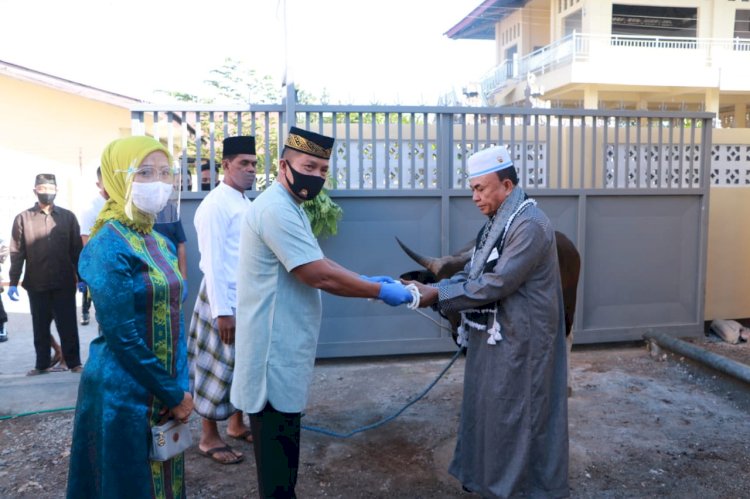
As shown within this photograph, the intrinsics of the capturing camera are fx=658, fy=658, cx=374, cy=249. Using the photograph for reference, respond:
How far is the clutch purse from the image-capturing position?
91.4 inches

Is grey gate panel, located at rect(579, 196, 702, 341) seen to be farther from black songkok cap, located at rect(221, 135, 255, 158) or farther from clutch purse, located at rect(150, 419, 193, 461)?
clutch purse, located at rect(150, 419, 193, 461)

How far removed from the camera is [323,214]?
5789 mm

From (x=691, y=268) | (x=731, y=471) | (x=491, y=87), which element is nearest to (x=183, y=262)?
(x=731, y=471)

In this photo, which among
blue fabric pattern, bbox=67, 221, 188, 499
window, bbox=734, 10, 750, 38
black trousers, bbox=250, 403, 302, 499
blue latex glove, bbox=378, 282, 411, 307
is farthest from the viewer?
window, bbox=734, 10, 750, 38

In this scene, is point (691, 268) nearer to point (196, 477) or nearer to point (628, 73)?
point (196, 477)

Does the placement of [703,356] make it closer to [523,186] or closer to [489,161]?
[523,186]

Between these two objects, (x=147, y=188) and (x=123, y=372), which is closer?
(x=123, y=372)

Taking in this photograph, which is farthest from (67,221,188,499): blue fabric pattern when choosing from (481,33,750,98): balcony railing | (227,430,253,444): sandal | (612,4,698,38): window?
(612,4,698,38): window

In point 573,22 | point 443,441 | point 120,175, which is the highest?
point 573,22

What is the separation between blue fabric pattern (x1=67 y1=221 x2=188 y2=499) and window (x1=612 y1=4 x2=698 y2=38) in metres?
17.6

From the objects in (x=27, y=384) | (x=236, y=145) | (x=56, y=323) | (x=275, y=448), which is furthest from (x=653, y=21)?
(x=275, y=448)

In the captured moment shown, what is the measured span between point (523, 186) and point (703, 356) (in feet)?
7.31

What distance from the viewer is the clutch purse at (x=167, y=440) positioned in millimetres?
2320

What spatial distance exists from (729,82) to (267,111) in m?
15.0
